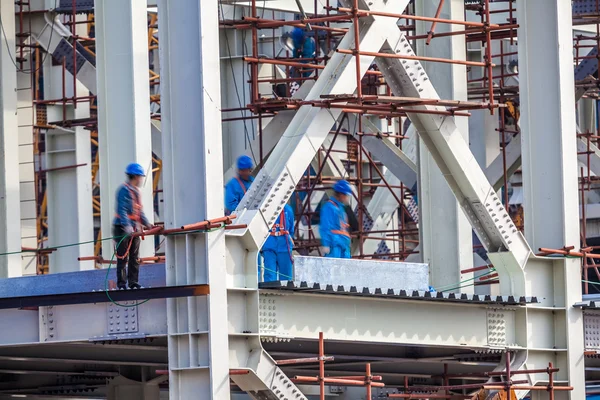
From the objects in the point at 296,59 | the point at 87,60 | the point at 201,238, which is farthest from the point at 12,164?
the point at 201,238

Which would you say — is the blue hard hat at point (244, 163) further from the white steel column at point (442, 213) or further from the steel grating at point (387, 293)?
the white steel column at point (442, 213)

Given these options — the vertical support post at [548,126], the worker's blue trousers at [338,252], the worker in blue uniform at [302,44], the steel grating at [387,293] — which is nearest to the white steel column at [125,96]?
the worker's blue trousers at [338,252]

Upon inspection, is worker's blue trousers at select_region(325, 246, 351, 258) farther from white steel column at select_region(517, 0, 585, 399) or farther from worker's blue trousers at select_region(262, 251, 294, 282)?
white steel column at select_region(517, 0, 585, 399)

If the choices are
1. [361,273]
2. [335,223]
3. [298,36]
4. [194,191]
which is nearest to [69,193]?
[298,36]

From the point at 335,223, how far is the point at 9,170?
7.18 meters

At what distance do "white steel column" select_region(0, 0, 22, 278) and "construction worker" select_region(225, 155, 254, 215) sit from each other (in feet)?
21.3

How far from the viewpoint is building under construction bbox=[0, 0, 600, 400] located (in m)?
17.4

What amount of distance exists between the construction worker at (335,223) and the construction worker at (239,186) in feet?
4.56

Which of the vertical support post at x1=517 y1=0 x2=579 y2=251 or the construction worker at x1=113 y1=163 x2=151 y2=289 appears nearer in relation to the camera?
the construction worker at x1=113 y1=163 x2=151 y2=289

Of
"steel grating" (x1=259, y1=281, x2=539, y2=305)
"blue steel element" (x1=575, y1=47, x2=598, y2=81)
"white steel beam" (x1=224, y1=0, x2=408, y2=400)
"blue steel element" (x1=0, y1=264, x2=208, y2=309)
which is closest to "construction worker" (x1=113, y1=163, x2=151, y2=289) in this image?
"blue steel element" (x1=0, y1=264, x2=208, y2=309)

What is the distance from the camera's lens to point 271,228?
719 inches

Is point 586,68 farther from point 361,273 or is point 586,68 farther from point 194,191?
point 194,191

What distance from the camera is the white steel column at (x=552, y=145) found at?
21484mm

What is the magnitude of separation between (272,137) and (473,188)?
501 cm
